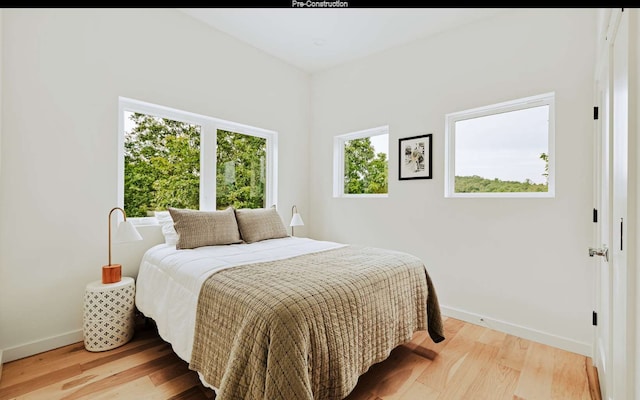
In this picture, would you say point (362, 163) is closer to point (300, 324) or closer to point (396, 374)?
point (396, 374)

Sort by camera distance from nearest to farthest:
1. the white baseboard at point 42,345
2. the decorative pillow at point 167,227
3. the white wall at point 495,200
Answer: the white baseboard at point 42,345
the white wall at point 495,200
the decorative pillow at point 167,227

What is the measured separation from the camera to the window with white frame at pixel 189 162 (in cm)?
263

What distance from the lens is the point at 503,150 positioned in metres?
2.64

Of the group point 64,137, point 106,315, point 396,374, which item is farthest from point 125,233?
point 396,374

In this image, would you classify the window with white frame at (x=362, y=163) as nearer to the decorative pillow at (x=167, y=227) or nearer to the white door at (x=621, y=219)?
the decorative pillow at (x=167, y=227)

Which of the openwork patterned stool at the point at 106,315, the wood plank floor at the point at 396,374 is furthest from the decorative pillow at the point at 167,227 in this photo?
the wood plank floor at the point at 396,374

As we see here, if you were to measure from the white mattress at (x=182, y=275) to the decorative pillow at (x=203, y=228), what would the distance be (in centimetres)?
7

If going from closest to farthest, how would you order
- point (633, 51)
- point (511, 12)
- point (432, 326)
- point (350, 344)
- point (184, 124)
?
point (633, 51), point (350, 344), point (432, 326), point (511, 12), point (184, 124)

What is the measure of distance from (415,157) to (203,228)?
6.96 feet

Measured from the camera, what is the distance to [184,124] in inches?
117

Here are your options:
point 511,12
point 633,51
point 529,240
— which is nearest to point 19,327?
point 633,51

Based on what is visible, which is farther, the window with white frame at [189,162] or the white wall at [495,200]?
the window with white frame at [189,162]

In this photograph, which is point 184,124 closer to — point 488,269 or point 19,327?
point 19,327
